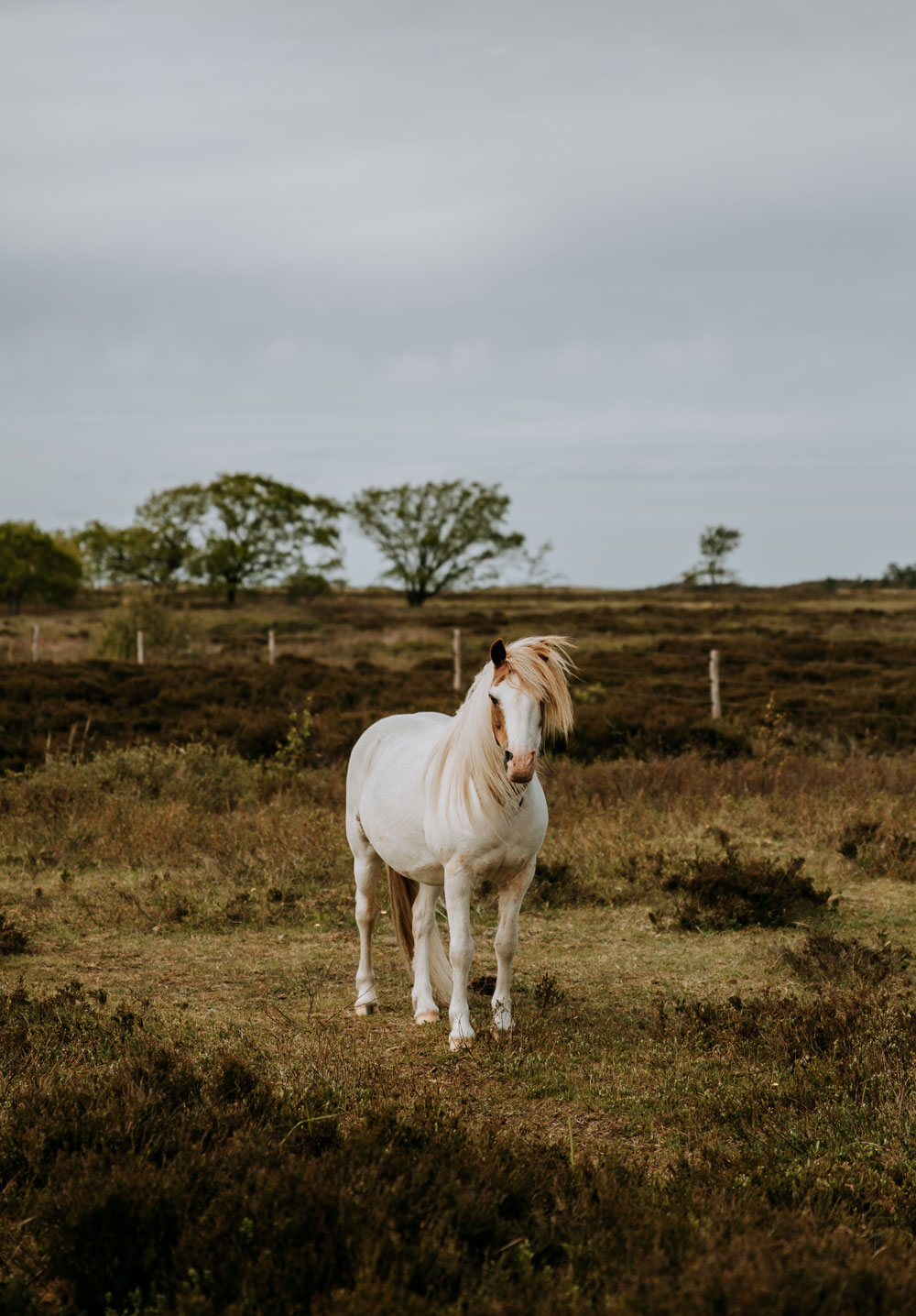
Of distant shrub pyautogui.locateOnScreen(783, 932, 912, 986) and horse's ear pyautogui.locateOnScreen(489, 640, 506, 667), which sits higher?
horse's ear pyautogui.locateOnScreen(489, 640, 506, 667)

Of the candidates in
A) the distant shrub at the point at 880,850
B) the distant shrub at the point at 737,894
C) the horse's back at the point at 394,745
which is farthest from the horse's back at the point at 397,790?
the distant shrub at the point at 880,850

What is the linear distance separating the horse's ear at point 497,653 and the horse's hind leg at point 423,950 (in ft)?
4.69

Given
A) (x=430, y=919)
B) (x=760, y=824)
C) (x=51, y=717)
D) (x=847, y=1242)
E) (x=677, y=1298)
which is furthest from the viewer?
(x=51, y=717)

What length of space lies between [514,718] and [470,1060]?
1545 mm

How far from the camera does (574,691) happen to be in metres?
17.4

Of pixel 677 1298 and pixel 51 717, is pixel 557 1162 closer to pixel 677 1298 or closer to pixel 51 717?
pixel 677 1298

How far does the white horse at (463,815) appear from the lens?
15.6ft

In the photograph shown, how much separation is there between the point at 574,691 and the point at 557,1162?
46.3 feet

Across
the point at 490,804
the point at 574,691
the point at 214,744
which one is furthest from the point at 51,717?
the point at 490,804

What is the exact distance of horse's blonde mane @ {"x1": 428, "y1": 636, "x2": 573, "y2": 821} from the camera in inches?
187

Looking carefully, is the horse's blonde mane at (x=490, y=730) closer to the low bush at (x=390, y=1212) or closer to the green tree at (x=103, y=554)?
the low bush at (x=390, y=1212)

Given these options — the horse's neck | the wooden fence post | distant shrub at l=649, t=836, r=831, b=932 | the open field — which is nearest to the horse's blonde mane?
the horse's neck

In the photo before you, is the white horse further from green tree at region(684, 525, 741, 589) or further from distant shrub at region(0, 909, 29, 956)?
green tree at region(684, 525, 741, 589)

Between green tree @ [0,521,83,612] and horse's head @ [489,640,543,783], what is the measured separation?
51202 millimetres
